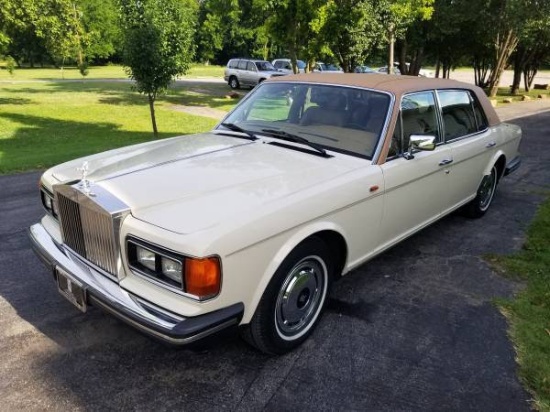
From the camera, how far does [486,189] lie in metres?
5.75

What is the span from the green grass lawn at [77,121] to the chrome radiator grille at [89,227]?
593 cm

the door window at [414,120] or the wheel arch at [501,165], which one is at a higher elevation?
the door window at [414,120]

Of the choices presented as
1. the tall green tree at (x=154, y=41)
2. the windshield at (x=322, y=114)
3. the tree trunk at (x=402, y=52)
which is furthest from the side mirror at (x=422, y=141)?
the tree trunk at (x=402, y=52)

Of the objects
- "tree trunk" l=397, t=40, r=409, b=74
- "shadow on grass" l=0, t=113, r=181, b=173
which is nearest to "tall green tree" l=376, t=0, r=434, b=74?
"tree trunk" l=397, t=40, r=409, b=74

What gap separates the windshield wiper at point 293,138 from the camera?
3.54 meters

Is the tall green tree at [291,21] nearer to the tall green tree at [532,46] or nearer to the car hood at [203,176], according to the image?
the tall green tree at [532,46]

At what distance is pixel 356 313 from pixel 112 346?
182cm

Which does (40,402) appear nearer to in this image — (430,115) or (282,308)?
(282,308)

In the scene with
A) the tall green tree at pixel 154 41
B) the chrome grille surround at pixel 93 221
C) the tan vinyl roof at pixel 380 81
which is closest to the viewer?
the chrome grille surround at pixel 93 221

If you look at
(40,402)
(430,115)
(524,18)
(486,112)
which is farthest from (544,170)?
(524,18)

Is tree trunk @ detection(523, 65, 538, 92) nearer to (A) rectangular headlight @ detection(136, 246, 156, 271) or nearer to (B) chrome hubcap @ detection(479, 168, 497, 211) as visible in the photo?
(B) chrome hubcap @ detection(479, 168, 497, 211)

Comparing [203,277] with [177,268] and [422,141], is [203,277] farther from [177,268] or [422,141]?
[422,141]

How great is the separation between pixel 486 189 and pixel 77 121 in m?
13.7

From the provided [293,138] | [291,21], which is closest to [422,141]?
[293,138]
